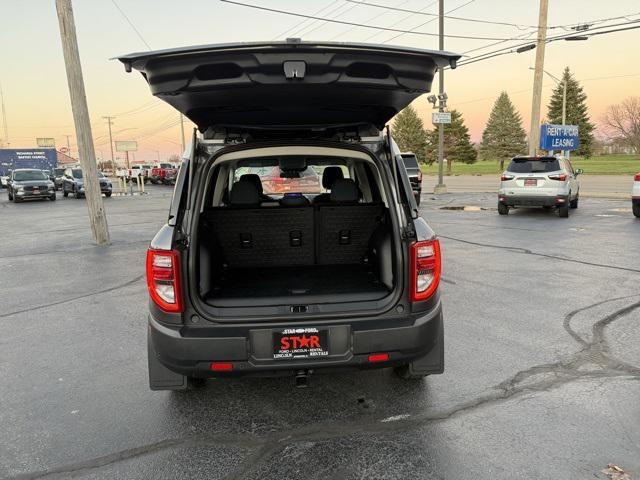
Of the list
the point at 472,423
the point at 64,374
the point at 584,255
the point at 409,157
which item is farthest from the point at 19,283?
the point at 409,157

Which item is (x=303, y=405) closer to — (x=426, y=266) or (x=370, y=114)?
(x=426, y=266)

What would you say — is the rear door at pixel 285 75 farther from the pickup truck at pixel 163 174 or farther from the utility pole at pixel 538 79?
the pickup truck at pixel 163 174

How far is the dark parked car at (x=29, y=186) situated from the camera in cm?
2405

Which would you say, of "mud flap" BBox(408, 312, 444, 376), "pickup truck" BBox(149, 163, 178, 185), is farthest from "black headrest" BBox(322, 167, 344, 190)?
"pickup truck" BBox(149, 163, 178, 185)

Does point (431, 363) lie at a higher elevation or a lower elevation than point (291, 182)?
lower

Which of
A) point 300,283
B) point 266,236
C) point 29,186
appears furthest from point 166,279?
point 29,186

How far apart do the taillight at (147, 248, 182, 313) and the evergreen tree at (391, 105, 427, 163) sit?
78.9m

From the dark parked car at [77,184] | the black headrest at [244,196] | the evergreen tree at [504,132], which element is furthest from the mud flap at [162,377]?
the evergreen tree at [504,132]

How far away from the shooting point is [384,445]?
2.77 m

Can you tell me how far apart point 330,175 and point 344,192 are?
84cm

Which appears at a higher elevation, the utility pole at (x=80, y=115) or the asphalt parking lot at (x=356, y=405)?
the utility pole at (x=80, y=115)

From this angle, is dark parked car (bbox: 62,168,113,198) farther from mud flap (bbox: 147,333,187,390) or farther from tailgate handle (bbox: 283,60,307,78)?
tailgate handle (bbox: 283,60,307,78)

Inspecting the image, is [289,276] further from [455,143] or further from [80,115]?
[455,143]

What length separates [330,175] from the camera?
4.93 metres
